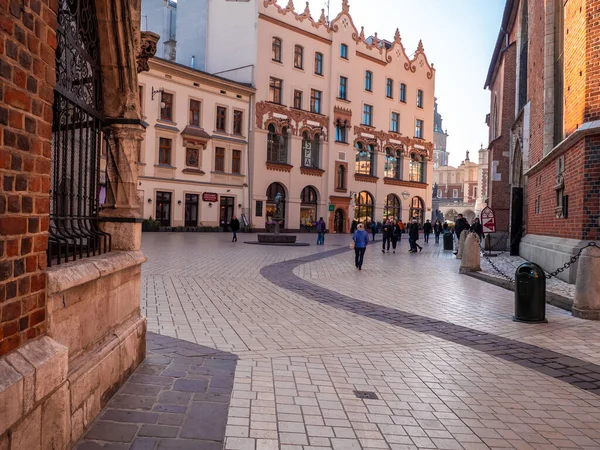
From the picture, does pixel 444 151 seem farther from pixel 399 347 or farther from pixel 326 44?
pixel 399 347

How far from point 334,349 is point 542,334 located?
3.08 m

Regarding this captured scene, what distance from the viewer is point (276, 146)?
140 feet

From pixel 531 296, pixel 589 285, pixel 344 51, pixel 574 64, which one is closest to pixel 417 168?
pixel 344 51

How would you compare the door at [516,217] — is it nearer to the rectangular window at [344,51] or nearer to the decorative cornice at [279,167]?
the decorative cornice at [279,167]

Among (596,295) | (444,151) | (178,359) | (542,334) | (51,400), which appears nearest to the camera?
(51,400)

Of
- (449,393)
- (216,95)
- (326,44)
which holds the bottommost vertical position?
(449,393)

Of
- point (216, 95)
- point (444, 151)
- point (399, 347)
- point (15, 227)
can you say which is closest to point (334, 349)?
point (399, 347)

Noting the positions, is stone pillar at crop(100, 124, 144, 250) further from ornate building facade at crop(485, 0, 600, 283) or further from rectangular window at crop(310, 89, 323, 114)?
rectangular window at crop(310, 89, 323, 114)

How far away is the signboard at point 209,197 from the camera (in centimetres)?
3768

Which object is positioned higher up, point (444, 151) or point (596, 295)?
point (444, 151)

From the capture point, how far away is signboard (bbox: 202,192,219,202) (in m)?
37.7

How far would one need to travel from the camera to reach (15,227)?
2.54m

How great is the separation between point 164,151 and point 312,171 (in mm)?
13731

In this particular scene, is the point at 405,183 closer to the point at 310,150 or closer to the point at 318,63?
the point at 310,150
